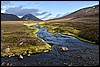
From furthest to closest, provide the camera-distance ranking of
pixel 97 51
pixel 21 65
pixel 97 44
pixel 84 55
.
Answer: pixel 97 44
pixel 97 51
pixel 84 55
pixel 21 65

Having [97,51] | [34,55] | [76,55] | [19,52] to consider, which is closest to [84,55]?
[76,55]

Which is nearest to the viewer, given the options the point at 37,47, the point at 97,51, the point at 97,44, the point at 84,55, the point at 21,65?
the point at 21,65

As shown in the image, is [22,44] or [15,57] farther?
[22,44]

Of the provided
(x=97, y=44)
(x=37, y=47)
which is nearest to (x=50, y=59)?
(x=37, y=47)

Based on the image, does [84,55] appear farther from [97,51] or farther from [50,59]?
[50,59]

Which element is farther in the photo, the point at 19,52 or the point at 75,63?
the point at 19,52

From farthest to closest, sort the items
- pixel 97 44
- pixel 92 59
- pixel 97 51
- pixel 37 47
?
1. pixel 97 44
2. pixel 37 47
3. pixel 97 51
4. pixel 92 59

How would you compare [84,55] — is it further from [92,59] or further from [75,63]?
[75,63]

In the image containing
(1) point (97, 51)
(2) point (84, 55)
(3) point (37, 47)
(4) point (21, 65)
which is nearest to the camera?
(4) point (21, 65)
